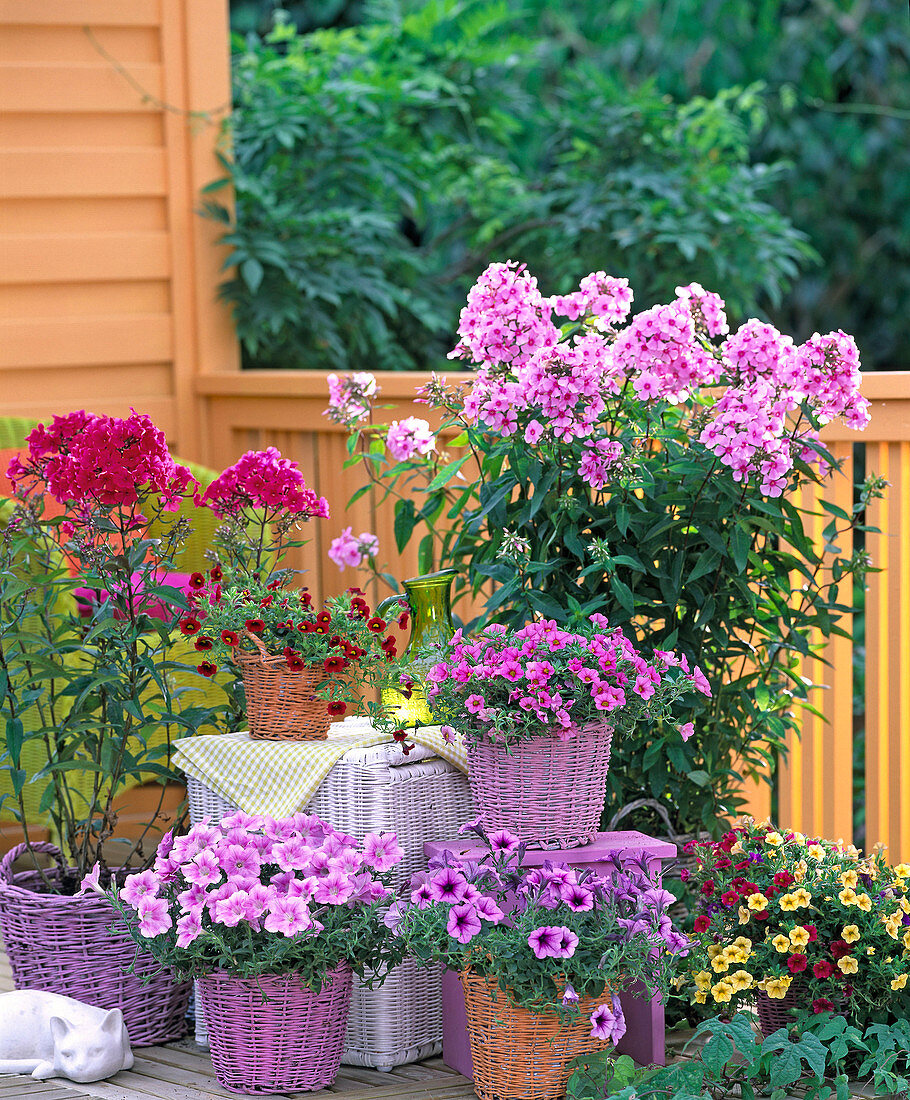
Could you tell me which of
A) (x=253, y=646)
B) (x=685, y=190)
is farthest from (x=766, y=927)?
(x=685, y=190)

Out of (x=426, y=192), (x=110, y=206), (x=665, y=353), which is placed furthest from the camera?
(x=426, y=192)

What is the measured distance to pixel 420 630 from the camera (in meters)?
2.57

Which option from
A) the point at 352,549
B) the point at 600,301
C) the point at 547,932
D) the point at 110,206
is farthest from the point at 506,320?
the point at 110,206

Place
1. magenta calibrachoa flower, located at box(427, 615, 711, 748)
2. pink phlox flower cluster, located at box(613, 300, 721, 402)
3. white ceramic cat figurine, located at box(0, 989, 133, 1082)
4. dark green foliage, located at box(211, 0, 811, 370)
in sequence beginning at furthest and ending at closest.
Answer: dark green foliage, located at box(211, 0, 811, 370) → pink phlox flower cluster, located at box(613, 300, 721, 402) → white ceramic cat figurine, located at box(0, 989, 133, 1082) → magenta calibrachoa flower, located at box(427, 615, 711, 748)

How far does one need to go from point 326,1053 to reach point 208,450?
7.18ft

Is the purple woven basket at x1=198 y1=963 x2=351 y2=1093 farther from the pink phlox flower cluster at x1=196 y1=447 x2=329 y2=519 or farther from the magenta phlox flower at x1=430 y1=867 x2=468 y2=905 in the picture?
the pink phlox flower cluster at x1=196 y1=447 x2=329 y2=519

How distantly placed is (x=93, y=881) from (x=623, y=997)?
34.0 inches

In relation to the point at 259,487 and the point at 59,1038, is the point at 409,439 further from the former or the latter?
the point at 59,1038

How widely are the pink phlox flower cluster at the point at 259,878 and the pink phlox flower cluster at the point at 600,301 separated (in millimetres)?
934

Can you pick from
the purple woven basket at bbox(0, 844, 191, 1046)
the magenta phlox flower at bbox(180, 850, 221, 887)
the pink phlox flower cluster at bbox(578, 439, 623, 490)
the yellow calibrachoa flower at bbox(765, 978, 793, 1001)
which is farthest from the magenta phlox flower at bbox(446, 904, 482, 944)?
the pink phlox flower cluster at bbox(578, 439, 623, 490)

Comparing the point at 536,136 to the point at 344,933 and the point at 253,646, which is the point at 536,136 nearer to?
the point at 253,646

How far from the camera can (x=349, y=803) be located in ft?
7.97

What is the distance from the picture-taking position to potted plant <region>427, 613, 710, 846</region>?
7.41 ft

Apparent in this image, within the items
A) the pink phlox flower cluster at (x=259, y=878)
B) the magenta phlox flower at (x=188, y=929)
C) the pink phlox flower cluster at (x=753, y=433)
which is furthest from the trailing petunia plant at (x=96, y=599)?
the pink phlox flower cluster at (x=753, y=433)
